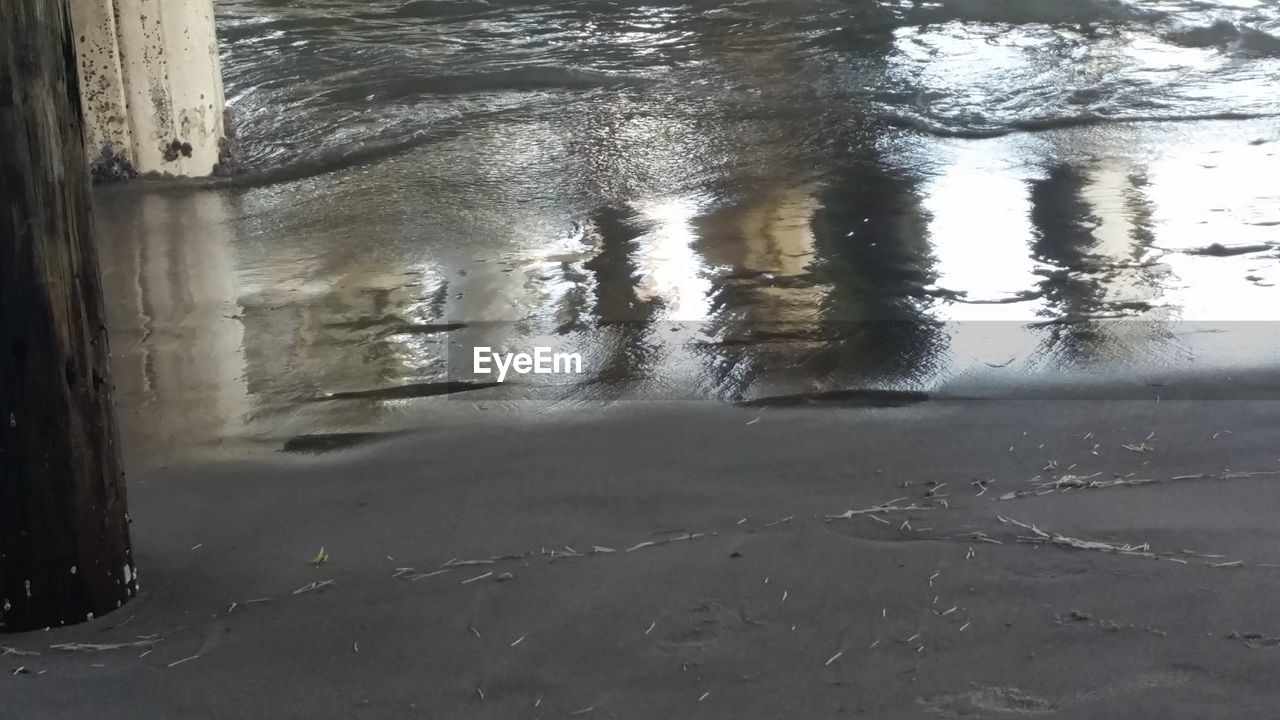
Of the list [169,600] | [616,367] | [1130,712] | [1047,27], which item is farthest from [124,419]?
[1047,27]

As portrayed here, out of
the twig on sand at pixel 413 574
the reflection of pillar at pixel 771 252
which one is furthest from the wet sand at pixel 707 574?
the reflection of pillar at pixel 771 252

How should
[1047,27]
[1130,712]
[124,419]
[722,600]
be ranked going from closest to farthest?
[1130,712] → [722,600] → [124,419] → [1047,27]

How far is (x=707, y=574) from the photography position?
136 inches

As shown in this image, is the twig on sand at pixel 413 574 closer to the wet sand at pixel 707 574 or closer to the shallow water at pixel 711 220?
the wet sand at pixel 707 574

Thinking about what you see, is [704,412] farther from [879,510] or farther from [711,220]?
[711,220]

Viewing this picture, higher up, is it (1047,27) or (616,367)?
(1047,27)

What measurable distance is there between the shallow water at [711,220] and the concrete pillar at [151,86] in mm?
354

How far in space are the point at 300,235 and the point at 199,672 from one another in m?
4.43

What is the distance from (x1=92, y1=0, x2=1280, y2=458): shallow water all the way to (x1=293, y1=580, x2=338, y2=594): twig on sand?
1.23 meters

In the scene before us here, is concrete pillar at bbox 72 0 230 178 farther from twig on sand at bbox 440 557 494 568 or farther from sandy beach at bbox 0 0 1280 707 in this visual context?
twig on sand at bbox 440 557 494 568

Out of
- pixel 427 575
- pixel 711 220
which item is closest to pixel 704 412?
pixel 427 575

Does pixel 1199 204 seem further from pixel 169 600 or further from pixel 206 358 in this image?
pixel 169 600

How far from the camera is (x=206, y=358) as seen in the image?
17.5ft

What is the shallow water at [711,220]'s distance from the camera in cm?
515
